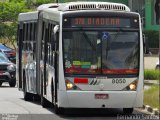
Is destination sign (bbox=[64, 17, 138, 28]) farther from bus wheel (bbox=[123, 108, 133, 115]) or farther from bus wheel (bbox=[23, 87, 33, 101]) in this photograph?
bus wheel (bbox=[23, 87, 33, 101])

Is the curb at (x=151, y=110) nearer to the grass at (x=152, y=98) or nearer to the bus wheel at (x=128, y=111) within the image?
the grass at (x=152, y=98)

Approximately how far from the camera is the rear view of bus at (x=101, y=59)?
19.7 metres

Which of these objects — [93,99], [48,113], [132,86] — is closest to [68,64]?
[93,99]

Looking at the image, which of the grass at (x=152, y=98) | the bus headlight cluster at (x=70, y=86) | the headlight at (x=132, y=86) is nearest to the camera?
the bus headlight cluster at (x=70, y=86)

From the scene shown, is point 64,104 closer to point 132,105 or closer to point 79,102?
point 79,102

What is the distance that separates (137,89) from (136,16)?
1.99 metres

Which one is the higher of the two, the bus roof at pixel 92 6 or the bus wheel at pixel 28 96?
the bus roof at pixel 92 6

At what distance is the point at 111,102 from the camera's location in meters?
19.7

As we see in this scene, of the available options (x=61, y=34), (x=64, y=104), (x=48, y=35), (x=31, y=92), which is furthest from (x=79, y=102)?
(x=31, y=92)

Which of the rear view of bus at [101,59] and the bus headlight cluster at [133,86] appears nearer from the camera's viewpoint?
the rear view of bus at [101,59]

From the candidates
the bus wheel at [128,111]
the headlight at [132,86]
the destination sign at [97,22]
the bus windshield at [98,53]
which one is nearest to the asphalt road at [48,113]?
the bus wheel at [128,111]

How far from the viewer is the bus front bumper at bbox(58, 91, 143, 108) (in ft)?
64.4

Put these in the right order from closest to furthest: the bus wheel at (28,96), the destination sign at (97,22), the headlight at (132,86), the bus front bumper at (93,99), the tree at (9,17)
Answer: the bus front bumper at (93,99)
the headlight at (132,86)
the destination sign at (97,22)
the bus wheel at (28,96)
the tree at (9,17)

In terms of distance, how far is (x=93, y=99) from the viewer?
1962 centimetres
